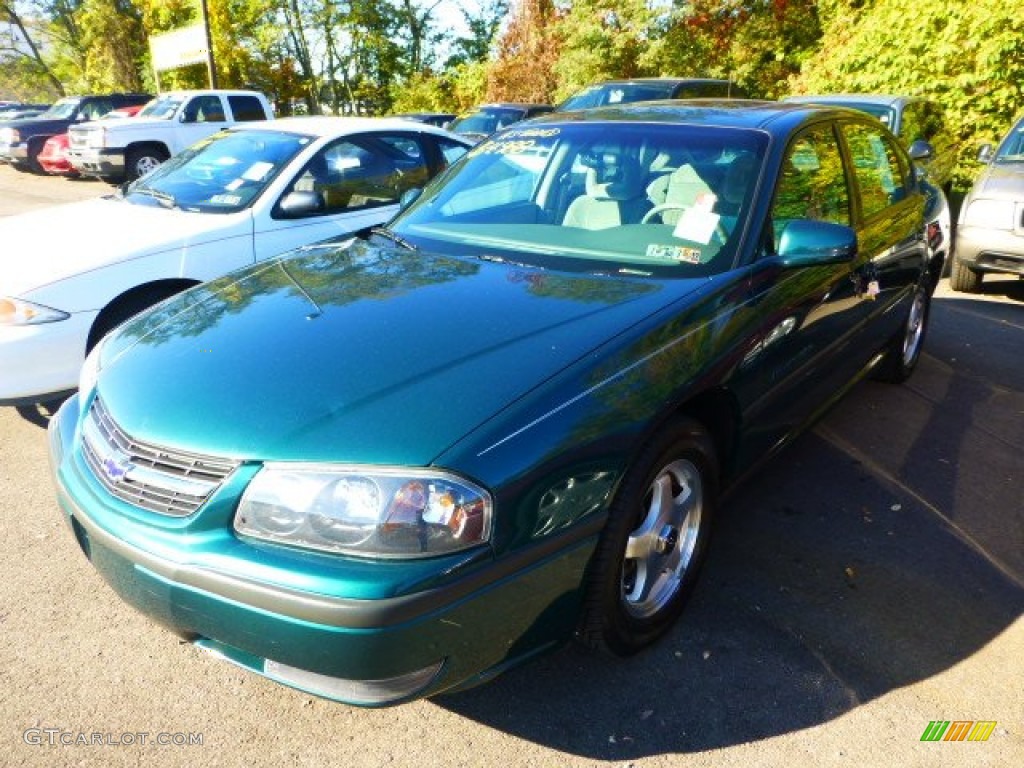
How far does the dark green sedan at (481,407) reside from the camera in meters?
1.83

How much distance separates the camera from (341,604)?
175 centimetres

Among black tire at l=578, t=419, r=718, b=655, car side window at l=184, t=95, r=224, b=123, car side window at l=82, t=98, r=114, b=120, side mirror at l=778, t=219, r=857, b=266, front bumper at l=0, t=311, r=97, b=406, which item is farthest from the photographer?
car side window at l=82, t=98, r=114, b=120

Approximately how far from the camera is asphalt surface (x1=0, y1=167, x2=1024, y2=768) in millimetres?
2180

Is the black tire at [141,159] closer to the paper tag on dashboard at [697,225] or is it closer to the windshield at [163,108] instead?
the windshield at [163,108]

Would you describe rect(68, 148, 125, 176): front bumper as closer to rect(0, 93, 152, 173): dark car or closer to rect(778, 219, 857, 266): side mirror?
rect(0, 93, 152, 173): dark car

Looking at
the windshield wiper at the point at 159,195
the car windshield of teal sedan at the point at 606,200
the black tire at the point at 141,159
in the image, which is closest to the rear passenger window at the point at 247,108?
the black tire at the point at 141,159

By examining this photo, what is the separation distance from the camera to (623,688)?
7.84 ft

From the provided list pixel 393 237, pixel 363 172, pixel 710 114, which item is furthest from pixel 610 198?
pixel 363 172

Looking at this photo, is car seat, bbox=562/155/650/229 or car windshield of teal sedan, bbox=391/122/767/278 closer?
car windshield of teal sedan, bbox=391/122/767/278

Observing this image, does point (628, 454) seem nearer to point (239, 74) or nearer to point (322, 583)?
point (322, 583)

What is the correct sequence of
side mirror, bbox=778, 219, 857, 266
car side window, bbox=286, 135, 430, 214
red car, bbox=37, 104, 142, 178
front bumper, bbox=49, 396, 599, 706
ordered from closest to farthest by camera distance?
front bumper, bbox=49, 396, 599, 706 → side mirror, bbox=778, 219, 857, 266 → car side window, bbox=286, 135, 430, 214 → red car, bbox=37, 104, 142, 178

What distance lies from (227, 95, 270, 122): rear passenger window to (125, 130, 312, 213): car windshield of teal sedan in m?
10.4
